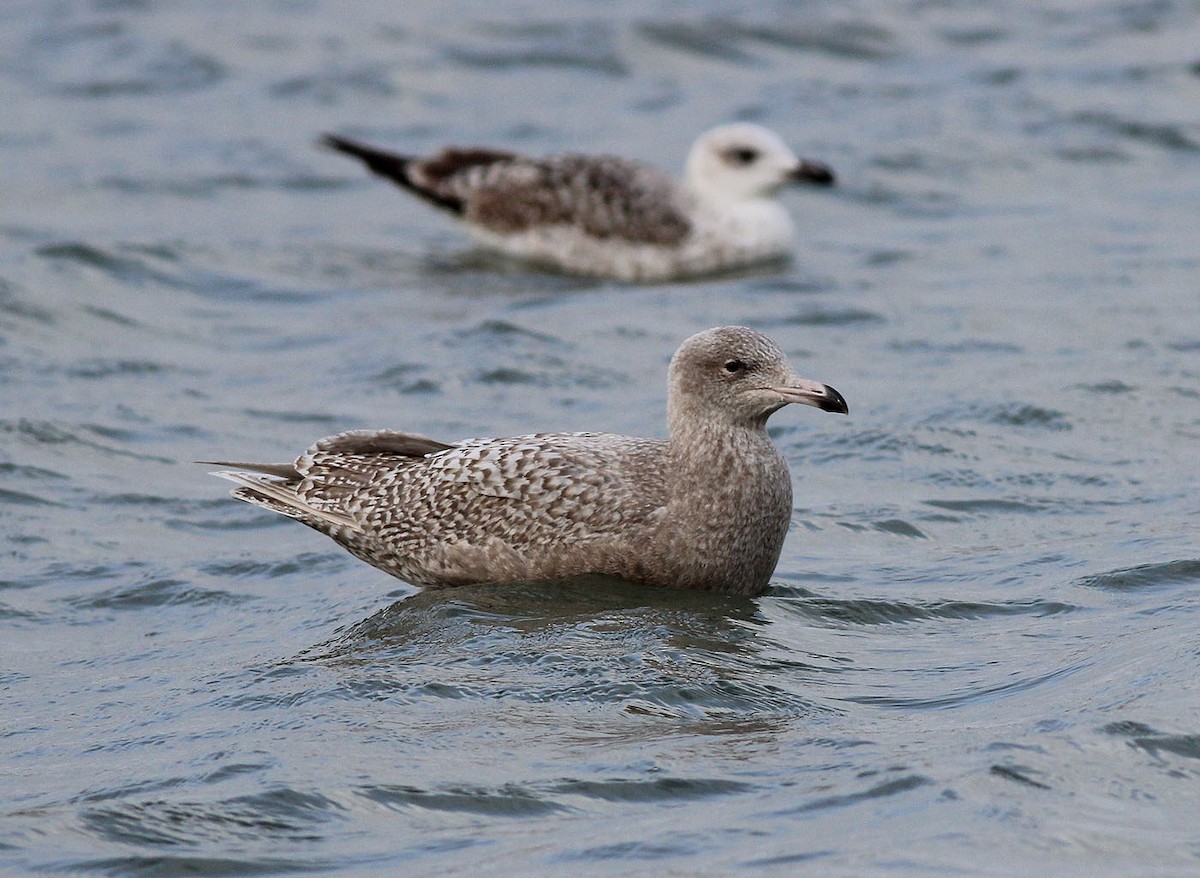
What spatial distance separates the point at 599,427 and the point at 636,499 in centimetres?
292

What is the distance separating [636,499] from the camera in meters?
7.59

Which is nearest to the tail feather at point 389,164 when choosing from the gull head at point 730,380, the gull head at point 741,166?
the gull head at point 741,166

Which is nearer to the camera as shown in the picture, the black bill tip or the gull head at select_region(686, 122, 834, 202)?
the black bill tip

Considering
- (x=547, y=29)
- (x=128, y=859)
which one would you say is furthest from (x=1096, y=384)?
(x=547, y=29)

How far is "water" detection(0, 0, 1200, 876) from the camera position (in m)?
5.76

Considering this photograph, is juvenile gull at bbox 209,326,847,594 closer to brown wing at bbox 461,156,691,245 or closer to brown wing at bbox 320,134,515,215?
brown wing at bbox 461,156,691,245

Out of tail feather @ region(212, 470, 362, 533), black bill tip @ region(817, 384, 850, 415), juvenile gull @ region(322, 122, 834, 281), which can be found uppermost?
juvenile gull @ region(322, 122, 834, 281)

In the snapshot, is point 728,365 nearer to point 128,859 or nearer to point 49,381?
point 128,859

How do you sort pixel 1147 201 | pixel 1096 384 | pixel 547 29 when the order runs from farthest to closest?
1. pixel 547 29
2. pixel 1147 201
3. pixel 1096 384

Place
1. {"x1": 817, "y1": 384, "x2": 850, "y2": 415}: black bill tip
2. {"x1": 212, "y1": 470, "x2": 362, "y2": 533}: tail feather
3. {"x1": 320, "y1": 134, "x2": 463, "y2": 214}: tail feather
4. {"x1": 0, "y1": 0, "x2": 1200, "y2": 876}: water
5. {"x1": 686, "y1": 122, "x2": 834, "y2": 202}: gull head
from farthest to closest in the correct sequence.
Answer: {"x1": 320, "y1": 134, "x2": 463, "y2": 214}: tail feather < {"x1": 686, "y1": 122, "x2": 834, "y2": 202}: gull head < {"x1": 212, "y1": 470, "x2": 362, "y2": 533}: tail feather < {"x1": 817, "y1": 384, "x2": 850, "y2": 415}: black bill tip < {"x1": 0, "y1": 0, "x2": 1200, "y2": 876}: water

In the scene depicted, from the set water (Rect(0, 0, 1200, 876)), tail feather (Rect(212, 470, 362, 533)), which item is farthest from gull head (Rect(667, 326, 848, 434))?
tail feather (Rect(212, 470, 362, 533))

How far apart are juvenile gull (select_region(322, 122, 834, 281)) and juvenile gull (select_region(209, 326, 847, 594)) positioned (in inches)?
248

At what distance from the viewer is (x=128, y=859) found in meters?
5.54

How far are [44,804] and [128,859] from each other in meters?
0.60
